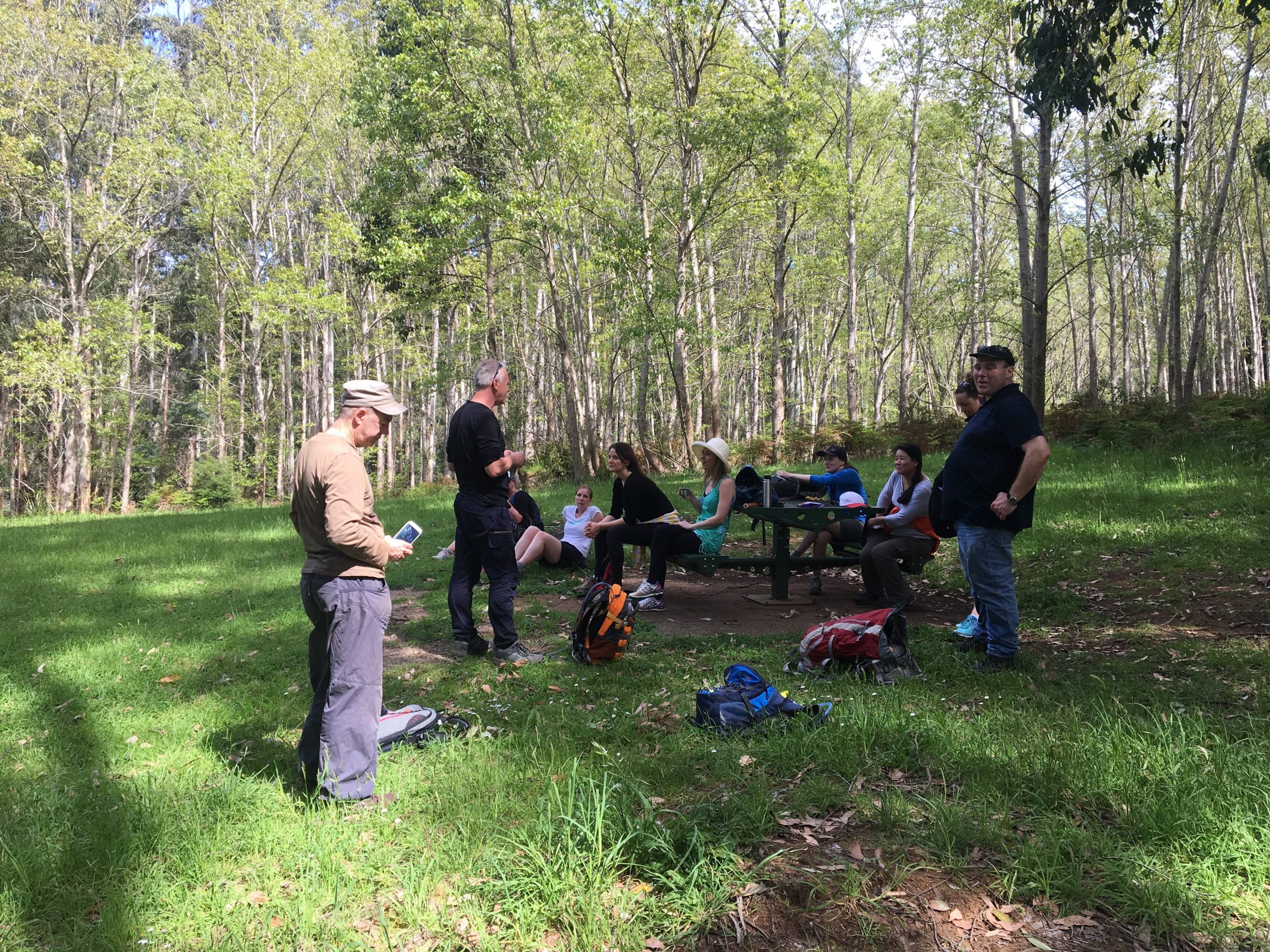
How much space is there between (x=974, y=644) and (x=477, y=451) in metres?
3.76

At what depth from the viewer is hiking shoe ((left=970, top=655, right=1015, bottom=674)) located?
15.5ft

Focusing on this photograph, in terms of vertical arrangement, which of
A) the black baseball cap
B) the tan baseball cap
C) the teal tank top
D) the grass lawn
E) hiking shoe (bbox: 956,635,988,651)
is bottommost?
the grass lawn

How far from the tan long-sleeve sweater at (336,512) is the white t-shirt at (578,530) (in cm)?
542

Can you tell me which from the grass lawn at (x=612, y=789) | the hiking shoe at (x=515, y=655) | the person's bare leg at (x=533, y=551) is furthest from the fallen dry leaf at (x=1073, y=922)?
the person's bare leg at (x=533, y=551)

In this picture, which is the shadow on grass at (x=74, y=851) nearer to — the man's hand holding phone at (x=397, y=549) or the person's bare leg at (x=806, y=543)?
the man's hand holding phone at (x=397, y=549)

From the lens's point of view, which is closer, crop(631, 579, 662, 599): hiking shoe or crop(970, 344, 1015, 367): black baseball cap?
Answer: crop(970, 344, 1015, 367): black baseball cap

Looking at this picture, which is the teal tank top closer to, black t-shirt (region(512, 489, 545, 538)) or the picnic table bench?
the picnic table bench

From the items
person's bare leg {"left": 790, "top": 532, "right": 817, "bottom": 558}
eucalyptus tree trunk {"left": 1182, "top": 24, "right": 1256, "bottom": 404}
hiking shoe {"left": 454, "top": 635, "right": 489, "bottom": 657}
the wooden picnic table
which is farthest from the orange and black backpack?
eucalyptus tree trunk {"left": 1182, "top": 24, "right": 1256, "bottom": 404}

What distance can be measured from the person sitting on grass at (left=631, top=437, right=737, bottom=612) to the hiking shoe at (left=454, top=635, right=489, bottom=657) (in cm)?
165

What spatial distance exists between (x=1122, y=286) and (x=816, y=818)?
104ft

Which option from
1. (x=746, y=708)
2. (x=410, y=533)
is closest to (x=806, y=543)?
(x=746, y=708)

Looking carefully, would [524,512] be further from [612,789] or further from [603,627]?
[612,789]

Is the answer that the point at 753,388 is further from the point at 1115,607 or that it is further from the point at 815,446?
the point at 1115,607

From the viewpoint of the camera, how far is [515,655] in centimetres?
531
